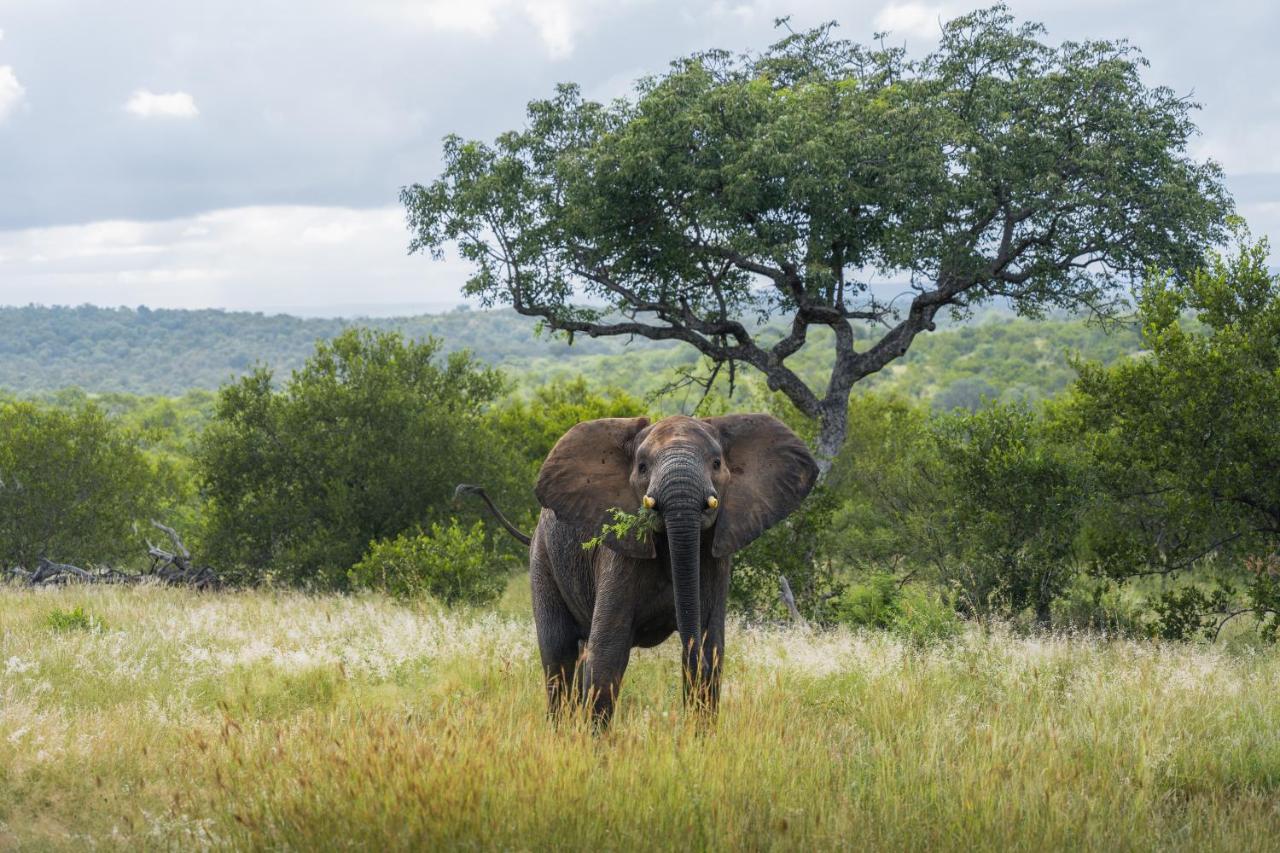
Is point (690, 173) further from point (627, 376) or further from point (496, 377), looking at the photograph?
point (627, 376)

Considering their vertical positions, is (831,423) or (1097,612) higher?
(831,423)

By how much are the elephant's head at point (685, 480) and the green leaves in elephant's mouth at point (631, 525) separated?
0.13 ft

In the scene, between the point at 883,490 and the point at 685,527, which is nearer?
the point at 685,527

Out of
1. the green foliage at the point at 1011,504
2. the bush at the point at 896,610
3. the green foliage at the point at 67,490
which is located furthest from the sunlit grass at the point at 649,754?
the green foliage at the point at 67,490

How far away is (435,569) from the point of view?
664 inches

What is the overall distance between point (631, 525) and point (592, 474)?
68cm

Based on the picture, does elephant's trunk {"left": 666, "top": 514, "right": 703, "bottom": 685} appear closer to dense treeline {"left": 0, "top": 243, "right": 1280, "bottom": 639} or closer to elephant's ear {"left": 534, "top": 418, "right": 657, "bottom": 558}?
elephant's ear {"left": 534, "top": 418, "right": 657, "bottom": 558}

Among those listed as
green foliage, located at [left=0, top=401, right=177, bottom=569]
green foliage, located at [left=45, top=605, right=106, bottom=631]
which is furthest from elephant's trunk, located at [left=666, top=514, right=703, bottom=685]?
green foliage, located at [left=0, top=401, right=177, bottom=569]

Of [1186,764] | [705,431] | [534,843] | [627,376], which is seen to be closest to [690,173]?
[705,431]

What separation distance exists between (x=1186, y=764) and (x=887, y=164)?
14001 millimetres

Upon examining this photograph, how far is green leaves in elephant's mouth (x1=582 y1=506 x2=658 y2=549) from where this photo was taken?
6379 mm

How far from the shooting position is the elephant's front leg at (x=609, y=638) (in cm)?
682

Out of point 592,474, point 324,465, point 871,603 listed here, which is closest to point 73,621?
point 324,465

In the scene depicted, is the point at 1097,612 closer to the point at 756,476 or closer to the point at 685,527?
the point at 756,476
